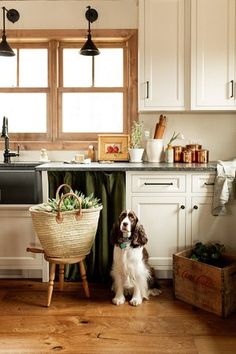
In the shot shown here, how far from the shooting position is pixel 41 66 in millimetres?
4203

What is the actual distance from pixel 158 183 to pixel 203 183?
340 millimetres

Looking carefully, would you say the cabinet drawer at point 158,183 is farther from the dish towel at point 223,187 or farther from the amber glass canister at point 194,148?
the amber glass canister at point 194,148

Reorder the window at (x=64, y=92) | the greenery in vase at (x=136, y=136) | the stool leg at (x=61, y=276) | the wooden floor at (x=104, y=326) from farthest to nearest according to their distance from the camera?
the window at (x=64, y=92)
the greenery in vase at (x=136, y=136)
the stool leg at (x=61, y=276)
the wooden floor at (x=104, y=326)

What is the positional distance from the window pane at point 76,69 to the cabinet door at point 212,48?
1.01m

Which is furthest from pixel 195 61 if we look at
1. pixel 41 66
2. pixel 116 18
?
pixel 41 66

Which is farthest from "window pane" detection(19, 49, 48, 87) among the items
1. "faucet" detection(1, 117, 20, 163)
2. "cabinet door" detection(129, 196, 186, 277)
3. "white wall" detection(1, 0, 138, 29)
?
"cabinet door" detection(129, 196, 186, 277)

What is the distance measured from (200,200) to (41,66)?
1921 millimetres

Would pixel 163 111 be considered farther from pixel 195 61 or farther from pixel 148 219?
pixel 148 219

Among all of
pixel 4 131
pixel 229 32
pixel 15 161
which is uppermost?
pixel 229 32

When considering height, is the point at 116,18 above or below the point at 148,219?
above

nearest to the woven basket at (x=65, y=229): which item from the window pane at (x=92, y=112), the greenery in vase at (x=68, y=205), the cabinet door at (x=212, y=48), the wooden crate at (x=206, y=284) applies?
the greenery in vase at (x=68, y=205)

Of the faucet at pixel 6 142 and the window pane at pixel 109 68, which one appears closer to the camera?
the faucet at pixel 6 142

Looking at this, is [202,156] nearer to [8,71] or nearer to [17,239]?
[17,239]

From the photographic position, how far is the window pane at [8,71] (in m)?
4.21
